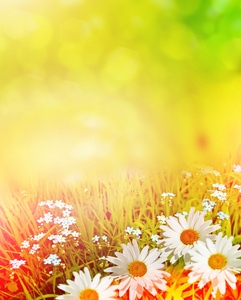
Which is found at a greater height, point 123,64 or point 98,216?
point 123,64

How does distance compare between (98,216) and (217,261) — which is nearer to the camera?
(217,261)

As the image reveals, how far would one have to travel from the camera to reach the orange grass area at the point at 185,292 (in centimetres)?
73

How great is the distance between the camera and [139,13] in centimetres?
69

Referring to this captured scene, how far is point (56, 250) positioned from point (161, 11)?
50 centimetres

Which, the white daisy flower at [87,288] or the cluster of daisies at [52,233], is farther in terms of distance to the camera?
the cluster of daisies at [52,233]

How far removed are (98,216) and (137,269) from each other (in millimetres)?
186

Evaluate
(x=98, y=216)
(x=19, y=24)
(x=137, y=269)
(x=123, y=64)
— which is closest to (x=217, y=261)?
(x=137, y=269)

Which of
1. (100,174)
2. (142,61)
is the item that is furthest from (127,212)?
(142,61)

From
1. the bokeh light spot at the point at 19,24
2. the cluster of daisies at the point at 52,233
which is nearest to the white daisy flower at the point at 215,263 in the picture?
the cluster of daisies at the point at 52,233

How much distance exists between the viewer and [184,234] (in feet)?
2.48

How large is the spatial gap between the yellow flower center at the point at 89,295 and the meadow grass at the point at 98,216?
3.1 inches

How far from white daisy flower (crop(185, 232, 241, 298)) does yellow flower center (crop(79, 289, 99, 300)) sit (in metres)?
0.17

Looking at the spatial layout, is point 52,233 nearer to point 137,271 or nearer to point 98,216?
point 98,216

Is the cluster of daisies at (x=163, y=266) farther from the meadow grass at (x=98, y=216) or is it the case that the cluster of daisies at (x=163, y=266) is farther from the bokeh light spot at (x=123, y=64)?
the bokeh light spot at (x=123, y=64)
